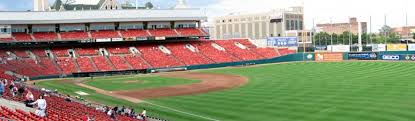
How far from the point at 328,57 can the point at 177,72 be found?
2800cm

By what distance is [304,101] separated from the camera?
117 ft

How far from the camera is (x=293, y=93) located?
40750mm

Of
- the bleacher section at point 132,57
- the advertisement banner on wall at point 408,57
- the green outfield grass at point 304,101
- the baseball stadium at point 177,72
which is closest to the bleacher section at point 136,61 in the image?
the bleacher section at point 132,57

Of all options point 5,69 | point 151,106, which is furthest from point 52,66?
point 151,106

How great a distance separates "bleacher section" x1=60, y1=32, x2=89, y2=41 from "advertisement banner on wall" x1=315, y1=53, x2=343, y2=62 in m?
40.3

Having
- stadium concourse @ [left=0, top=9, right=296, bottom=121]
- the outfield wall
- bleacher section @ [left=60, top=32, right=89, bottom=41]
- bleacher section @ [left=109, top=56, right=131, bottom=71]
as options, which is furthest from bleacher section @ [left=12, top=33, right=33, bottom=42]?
bleacher section @ [left=109, top=56, right=131, bottom=71]

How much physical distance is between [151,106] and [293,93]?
11741mm

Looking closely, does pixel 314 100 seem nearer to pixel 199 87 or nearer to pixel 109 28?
pixel 199 87

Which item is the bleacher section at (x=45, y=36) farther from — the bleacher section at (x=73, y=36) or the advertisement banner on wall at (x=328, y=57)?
the advertisement banner on wall at (x=328, y=57)

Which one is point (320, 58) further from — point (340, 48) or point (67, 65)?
point (67, 65)

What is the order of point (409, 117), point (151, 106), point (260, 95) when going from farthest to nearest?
point (260, 95) < point (151, 106) < point (409, 117)

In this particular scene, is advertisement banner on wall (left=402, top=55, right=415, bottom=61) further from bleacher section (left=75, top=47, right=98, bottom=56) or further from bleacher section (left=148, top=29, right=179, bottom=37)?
bleacher section (left=75, top=47, right=98, bottom=56)

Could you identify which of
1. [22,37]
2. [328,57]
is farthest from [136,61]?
[328,57]

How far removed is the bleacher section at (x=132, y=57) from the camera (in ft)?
240
